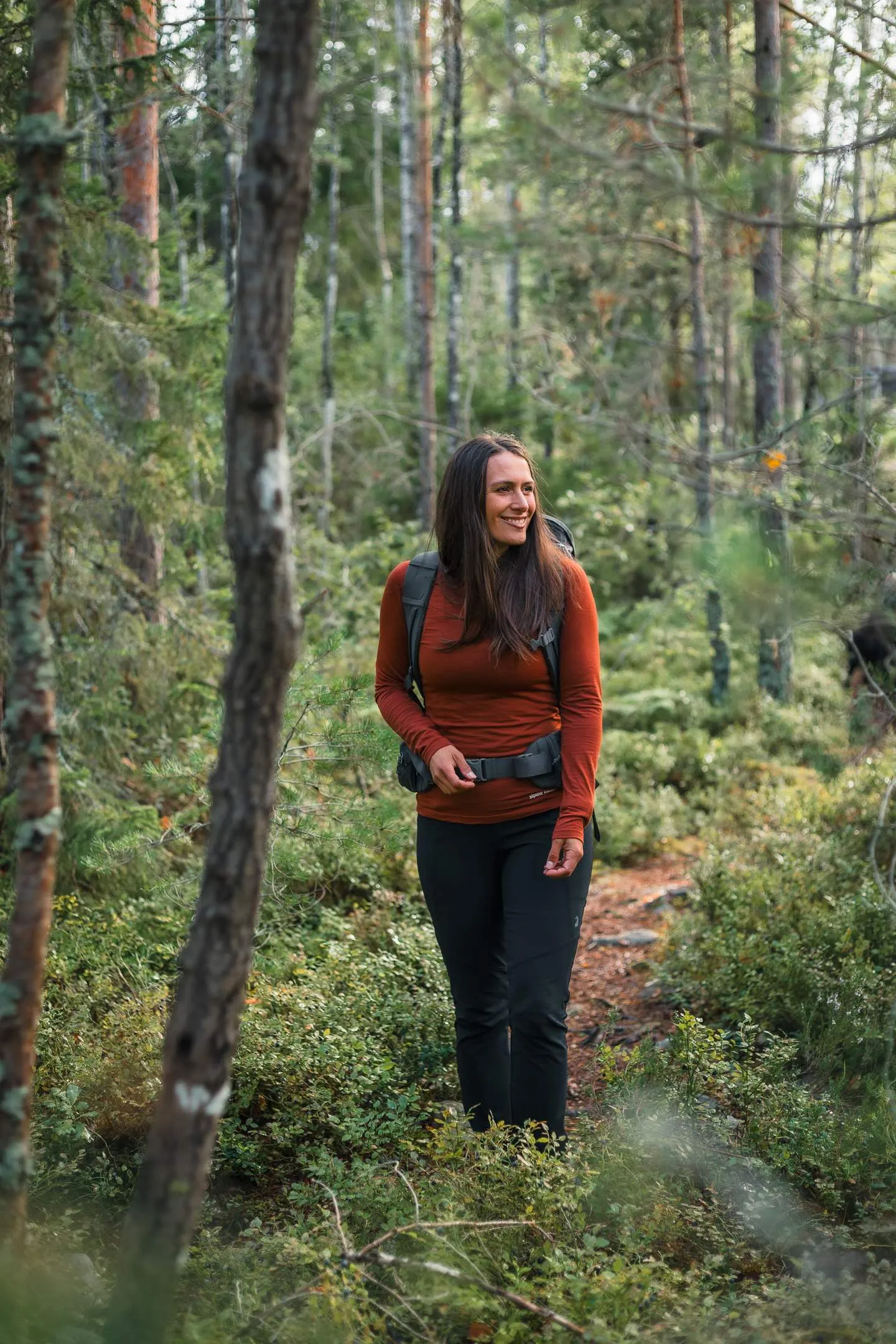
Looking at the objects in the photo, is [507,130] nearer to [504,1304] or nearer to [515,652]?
[515,652]

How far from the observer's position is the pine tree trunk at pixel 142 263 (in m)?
A: 7.16

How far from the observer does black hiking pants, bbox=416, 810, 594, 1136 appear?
3553 millimetres

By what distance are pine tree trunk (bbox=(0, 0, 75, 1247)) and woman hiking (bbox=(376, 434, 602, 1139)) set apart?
56.7 inches

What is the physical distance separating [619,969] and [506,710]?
3.28m

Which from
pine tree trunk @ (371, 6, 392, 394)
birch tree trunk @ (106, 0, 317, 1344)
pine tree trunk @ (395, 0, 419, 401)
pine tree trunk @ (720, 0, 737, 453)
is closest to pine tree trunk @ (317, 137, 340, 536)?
pine tree trunk @ (371, 6, 392, 394)

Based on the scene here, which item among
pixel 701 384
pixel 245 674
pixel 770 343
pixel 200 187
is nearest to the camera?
pixel 245 674

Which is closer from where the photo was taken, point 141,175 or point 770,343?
point 141,175

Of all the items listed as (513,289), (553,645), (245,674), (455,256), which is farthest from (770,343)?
(513,289)

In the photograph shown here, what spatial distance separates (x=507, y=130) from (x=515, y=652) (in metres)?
2.48

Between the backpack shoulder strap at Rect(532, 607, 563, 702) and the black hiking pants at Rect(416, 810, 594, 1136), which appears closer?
the black hiking pants at Rect(416, 810, 594, 1136)

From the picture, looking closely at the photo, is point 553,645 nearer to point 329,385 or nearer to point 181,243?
point 181,243

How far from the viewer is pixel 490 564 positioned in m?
3.74

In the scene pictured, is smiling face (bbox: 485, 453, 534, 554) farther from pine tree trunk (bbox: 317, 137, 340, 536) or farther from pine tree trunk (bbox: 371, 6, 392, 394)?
pine tree trunk (bbox: 371, 6, 392, 394)

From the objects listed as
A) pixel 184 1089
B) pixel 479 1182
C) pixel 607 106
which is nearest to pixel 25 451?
pixel 184 1089
